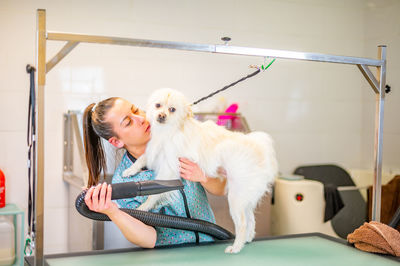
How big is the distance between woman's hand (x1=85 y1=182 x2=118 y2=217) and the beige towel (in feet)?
2.86

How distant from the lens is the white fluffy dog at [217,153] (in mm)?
1477

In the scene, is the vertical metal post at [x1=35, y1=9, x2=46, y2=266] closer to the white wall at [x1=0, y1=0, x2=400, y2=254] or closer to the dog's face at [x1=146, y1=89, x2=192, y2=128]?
the dog's face at [x1=146, y1=89, x2=192, y2=128]

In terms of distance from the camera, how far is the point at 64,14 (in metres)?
3.07

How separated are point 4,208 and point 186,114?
1.91 meters

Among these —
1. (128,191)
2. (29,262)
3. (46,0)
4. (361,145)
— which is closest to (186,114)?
(128,191)

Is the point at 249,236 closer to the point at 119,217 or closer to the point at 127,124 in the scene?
the point at 119,217

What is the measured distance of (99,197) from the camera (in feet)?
4.20

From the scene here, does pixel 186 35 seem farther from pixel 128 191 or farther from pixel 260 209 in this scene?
pixel 128 191

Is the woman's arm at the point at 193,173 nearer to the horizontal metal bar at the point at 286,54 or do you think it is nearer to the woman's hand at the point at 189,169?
the woman's hand at the point at 189,169

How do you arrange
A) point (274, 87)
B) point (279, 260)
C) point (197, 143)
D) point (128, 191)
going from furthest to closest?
point (274, 87) < point (197, 143) < point (279, 260) < point (128, 191)

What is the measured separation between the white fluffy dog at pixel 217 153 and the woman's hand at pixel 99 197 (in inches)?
10.9

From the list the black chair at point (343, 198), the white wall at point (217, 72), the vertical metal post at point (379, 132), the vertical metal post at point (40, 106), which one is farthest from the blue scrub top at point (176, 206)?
the black chair at point (343, 198)

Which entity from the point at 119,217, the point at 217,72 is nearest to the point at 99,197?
the point at 119,217

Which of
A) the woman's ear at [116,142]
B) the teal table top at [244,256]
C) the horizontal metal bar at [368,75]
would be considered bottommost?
A: the teal table top at [244,256]
